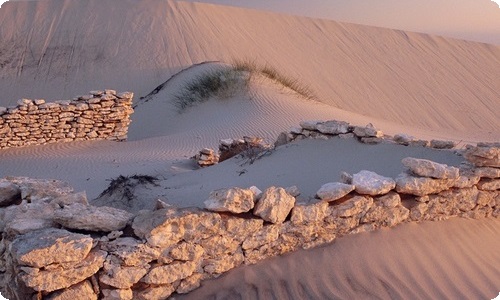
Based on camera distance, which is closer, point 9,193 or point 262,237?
point 262,237

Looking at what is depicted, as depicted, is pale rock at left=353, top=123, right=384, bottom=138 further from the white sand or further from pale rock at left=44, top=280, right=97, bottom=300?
pale rock at left=44, top=280, right=97, bottom=300

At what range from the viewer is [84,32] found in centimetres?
2989

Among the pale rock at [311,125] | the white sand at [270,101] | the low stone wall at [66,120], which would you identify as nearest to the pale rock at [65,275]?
Result: the white sand at [270,101]

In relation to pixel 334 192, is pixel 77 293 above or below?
below

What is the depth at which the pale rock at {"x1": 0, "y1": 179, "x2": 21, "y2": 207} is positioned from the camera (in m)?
4.86

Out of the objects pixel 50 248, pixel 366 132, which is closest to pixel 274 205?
pixel 50 248

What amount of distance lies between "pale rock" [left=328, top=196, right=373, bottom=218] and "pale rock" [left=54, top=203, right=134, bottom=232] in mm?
1778

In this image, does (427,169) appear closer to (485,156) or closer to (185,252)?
(485,156)

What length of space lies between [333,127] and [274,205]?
3056 mm

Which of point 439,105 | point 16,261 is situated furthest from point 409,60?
point 16,261

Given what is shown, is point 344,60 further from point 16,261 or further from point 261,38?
point 16,261

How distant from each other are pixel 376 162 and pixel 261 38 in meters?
27.2

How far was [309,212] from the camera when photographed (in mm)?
4379

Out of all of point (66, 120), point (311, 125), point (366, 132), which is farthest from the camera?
point (66, 120)
